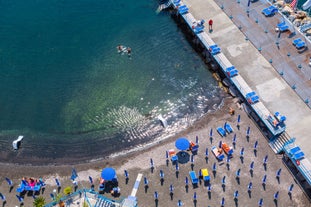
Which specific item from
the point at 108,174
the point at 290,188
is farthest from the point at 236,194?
the point at 108,174

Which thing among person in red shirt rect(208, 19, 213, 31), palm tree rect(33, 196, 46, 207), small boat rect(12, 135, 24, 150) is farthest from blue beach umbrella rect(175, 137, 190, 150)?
small boat rect(12, 135, 24, 150)

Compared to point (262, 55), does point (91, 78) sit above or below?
above

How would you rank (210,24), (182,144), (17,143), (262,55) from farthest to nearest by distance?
(210,24), (262,55), (17,143), (182,144)

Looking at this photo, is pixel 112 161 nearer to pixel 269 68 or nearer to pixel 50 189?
pixel 50 189

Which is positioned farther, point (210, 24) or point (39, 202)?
point (210, 24)

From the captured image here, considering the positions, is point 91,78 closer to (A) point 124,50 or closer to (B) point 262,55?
(A) point 124,50

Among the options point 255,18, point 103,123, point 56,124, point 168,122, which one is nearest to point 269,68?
point 255,18

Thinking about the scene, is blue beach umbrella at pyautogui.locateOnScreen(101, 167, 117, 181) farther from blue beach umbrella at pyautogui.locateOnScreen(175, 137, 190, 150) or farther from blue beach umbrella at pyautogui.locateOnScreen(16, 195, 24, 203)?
blue beach umbrella at pyautogui.locateOnScreen(16, 195, 24, 203)

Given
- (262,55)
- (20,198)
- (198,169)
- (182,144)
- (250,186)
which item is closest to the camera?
(250,186)

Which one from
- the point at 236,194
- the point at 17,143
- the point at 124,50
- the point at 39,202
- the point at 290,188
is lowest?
the point at 290,188
